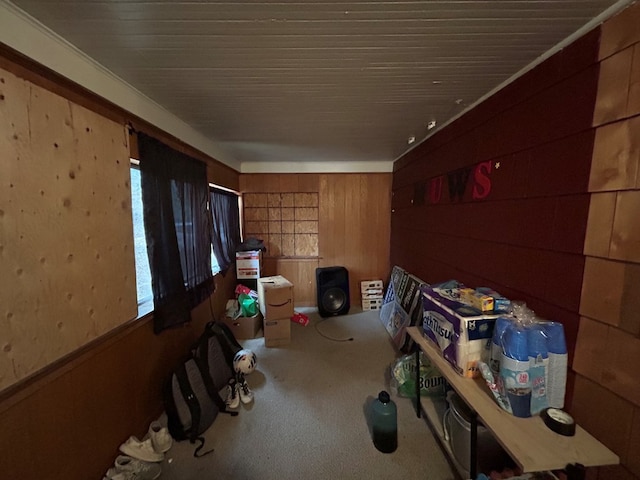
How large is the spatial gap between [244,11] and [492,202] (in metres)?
1.60

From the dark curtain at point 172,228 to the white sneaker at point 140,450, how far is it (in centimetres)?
63

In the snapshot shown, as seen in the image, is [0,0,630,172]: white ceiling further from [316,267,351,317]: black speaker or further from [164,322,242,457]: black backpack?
[316,267,351,317]: black speaker

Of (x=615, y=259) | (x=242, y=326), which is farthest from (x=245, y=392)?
(x=615, y=259)

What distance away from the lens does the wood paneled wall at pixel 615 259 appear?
0.89 metres

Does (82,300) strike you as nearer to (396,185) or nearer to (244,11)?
(244,11)

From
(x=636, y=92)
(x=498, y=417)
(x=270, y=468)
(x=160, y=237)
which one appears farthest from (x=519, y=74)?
(x=270, y=468)

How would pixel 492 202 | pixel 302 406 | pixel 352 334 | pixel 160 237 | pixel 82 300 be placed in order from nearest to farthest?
pixel 82 300 < pixel 492 202 < pixel 160 237 < pixel 302 406 < pixel 352 334

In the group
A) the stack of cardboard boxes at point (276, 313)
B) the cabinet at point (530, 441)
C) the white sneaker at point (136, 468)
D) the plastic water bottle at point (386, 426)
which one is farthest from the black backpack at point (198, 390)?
the cabinet at point (530, 441)

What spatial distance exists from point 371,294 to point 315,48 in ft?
10.9

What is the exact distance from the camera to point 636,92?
874 millimetres

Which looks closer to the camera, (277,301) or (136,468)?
(136,468)

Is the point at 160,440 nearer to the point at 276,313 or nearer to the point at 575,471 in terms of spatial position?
the point at 276,313

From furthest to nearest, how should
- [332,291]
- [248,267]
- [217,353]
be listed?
[332,291] → [248,267] → [217,353]

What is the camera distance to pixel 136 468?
137 centimetres
